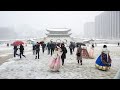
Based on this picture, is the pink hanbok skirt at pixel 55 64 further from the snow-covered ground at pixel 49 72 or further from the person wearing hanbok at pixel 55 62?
the snow-covered ground at pixel 49 72

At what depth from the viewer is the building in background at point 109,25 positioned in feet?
302

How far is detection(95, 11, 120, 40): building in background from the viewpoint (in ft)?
302

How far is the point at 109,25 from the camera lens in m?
100

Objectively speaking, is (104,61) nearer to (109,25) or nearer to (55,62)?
(55,62)

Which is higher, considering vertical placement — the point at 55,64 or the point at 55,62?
the point at 55,62

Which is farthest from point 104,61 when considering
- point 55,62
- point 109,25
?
point 109,25

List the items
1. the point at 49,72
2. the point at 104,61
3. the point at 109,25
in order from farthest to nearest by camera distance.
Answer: the point at 109,25 < the point at 104,61 < the point at 49,72

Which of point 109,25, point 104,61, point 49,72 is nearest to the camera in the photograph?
point 49,72

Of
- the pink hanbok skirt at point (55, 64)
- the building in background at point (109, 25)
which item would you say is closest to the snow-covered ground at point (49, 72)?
the pink hanbok skirt at point (55, 64)
